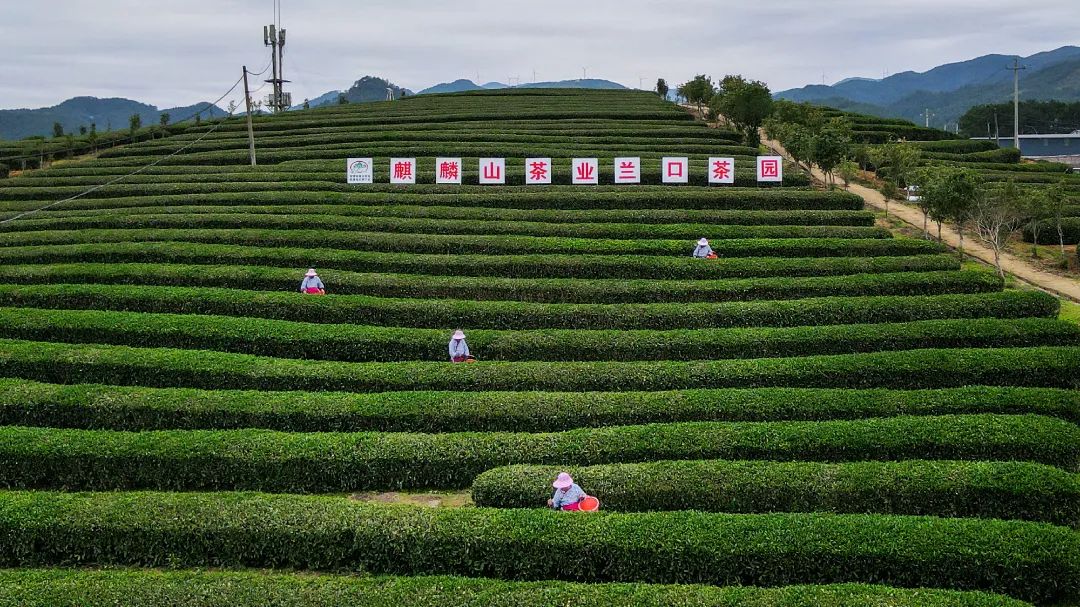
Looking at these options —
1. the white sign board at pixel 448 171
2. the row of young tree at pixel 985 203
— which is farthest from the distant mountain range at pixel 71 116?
the row of young tree at pixel 985 203

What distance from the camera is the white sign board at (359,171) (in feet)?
93.0

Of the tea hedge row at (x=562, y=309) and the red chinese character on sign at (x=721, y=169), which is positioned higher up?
the red chinese character on sign at (x=721, y=169)

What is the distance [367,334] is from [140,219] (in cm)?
1308

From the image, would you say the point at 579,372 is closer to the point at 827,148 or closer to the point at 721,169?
the point at 721,169

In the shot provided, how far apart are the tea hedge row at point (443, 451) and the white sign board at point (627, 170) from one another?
17173 millimetres

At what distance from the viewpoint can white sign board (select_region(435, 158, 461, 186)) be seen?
89.4 ft

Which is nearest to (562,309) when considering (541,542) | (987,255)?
(541,542)

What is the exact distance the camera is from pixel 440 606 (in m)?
7.77

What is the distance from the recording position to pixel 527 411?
12.2 meters

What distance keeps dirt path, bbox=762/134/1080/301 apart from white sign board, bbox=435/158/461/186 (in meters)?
16.2

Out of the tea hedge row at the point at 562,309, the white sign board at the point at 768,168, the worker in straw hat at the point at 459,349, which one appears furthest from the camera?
the white sign board at the point at 768,168

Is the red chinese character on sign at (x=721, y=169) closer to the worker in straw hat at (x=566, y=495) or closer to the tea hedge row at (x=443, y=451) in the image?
the tea hedge row at (x=443, y=451)

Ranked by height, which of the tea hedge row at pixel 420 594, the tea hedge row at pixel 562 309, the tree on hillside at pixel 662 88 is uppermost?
the tree on hillside at pixel 662 88

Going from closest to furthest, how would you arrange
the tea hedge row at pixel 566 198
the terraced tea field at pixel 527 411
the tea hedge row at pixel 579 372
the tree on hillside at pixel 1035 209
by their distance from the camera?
the terraced tea field at pixel 527 411, the tea hedge row at pixel 579 372, the tree on hillside at pixel 1035 209, the tea hedge row at pixel 566 198
